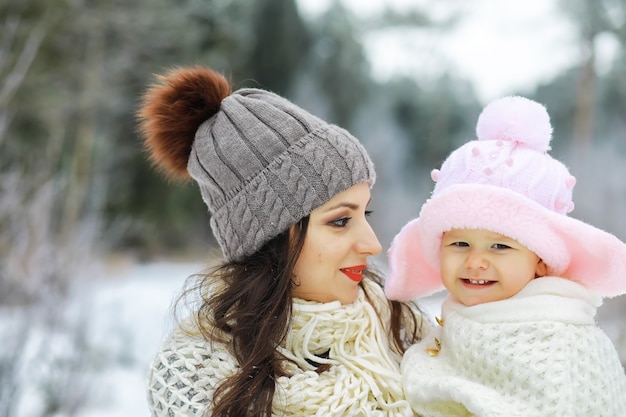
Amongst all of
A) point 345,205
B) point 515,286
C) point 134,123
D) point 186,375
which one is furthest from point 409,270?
point 134,123

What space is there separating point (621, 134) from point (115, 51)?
26.8ft

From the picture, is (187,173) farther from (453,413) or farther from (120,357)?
(120,357)

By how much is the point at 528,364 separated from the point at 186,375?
0.84 m

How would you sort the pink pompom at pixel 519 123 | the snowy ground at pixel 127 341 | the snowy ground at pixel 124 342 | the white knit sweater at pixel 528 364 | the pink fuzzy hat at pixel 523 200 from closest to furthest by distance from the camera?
the white knit sweater at pixel 528 364
the pink fuzzy hat at pixel 523 200
the pink pompom at pixel 519 123
the snowy ground at pixel 124 342
the snowy ground at pixel 127 341

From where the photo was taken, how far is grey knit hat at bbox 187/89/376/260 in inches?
72.1

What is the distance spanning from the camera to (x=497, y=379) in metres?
1.53

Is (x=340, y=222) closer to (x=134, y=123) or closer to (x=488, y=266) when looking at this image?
(x=488, y=266)

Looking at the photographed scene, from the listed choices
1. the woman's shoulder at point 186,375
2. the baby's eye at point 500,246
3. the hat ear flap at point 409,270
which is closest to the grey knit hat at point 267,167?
the hat ear flap at point 409,270

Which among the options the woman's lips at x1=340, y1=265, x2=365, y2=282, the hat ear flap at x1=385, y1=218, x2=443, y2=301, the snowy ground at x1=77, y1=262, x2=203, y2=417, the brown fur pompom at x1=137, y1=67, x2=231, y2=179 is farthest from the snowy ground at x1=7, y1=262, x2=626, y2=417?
the brown fur pompom at x1=137, y1=67, x2=231, y2=179

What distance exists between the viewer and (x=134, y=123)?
1193cm

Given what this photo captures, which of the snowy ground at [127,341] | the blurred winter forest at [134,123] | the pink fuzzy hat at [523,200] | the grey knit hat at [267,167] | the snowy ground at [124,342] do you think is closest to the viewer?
the pink fuzzy hat at [523,200]

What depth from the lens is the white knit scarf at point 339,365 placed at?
1650mm

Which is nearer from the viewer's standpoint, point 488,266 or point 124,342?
point 488,266

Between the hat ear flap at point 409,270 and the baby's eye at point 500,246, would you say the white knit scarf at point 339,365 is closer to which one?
the hat ear flap at point 409,270
